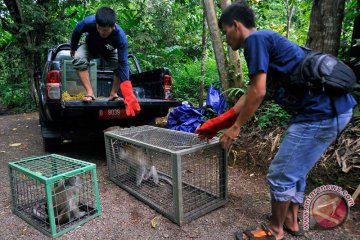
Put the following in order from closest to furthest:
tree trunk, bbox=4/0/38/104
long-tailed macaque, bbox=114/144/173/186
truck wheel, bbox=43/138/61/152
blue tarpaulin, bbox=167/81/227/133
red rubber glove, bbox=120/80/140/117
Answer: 1. long-tailed macaque, bbox=114/144/173/186
2. red rubber glove, bbox=120/80/140/117
3. truck wheel, bbox=43/138/61/152
4. blue tarpaulin, bbox=167/81/227/133
5. tree trunk, bbox=4/0/38/104

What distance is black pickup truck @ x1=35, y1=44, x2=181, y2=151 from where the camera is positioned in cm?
338

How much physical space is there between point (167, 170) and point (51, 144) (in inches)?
83.4

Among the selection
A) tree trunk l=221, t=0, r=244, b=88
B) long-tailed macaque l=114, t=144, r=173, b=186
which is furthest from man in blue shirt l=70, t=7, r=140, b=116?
tree trunk l=221, t=0, r=244, b=88

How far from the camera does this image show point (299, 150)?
75.3 inches

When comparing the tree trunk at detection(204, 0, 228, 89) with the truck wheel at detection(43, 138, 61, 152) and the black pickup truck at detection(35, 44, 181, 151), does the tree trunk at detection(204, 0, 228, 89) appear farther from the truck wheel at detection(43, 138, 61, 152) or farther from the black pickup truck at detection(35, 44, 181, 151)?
the truck wheel at detection(43, 138, 61, 152)

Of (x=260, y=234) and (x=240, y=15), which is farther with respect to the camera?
(x=260, y=234)

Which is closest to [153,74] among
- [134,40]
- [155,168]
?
[155,168]

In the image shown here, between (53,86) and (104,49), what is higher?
(104,49)

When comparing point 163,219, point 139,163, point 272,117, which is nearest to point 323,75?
point 163,219

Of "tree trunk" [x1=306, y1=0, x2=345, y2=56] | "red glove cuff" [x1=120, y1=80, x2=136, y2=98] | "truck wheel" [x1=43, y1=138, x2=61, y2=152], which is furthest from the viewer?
"truck wheel" [x1=43, y1=138, x2=61, y2=152]

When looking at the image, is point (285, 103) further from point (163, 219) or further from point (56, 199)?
point (56, 199)

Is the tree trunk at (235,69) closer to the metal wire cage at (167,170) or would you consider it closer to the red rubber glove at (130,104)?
the red rubber glove at (130,104)

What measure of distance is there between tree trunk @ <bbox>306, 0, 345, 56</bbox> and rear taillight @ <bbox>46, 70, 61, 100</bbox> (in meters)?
3.22

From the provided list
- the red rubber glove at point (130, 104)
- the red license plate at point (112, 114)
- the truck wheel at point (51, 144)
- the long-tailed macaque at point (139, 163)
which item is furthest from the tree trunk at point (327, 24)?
the truck wheel at point (51, 144)
